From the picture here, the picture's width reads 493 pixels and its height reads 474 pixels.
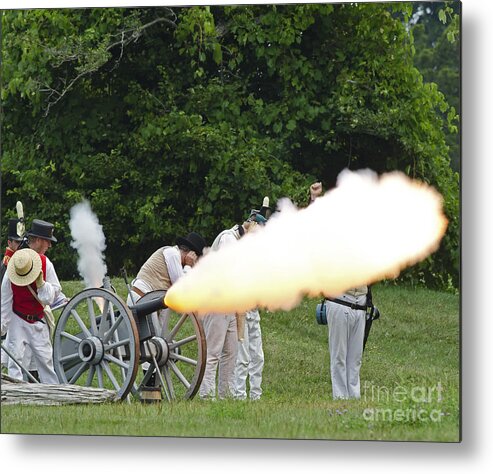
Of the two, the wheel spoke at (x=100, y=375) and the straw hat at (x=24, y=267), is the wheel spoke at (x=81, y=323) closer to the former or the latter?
the wheel spoke at (x=100, y=375)

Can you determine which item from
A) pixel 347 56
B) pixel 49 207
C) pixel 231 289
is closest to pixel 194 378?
pixel 231 289

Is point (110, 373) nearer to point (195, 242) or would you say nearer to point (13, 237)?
point (195, 242)

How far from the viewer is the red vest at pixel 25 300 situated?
11.8 metres

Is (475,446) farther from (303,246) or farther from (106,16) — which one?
(106,16)

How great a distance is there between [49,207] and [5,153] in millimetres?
550

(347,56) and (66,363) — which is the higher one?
(347,56)

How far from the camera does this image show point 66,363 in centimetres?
1168

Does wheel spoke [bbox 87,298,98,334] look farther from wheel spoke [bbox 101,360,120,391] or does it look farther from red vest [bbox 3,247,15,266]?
red vest [bbox 3,247,15,266]

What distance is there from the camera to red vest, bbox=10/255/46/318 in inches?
464

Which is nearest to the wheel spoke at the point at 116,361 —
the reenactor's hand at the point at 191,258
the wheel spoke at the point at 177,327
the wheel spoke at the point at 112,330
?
the wheel spoke at the point at 112,330

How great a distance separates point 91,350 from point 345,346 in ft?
6.35

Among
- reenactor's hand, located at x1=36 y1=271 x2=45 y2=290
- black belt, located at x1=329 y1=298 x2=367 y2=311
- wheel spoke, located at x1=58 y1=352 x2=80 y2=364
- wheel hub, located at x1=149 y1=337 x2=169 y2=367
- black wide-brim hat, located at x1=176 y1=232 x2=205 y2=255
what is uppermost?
black wide-brim hat, located at x1=176 y1=232 x2=205 y2=255

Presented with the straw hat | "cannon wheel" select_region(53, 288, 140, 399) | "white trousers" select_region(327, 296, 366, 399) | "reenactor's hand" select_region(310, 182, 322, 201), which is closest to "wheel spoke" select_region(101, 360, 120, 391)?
"cannon wheel" select_region(53, 288, 140, 399)

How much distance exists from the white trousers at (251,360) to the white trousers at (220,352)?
0.22 ft
